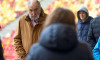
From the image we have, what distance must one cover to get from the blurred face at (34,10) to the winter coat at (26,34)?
8cm

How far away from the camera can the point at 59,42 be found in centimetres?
186

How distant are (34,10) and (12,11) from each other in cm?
420

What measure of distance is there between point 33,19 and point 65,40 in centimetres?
175

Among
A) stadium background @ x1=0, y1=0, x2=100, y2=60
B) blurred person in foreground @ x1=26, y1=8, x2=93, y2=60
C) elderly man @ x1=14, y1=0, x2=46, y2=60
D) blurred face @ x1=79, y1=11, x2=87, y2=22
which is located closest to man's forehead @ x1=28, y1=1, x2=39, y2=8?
elderly man @ x1=14, y1=0, x2=46, y2=60

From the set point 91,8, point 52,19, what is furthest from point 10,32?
point 52,19

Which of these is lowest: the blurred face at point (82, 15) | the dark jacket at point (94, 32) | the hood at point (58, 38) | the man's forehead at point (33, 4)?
the dark jacket at point (94, 32)

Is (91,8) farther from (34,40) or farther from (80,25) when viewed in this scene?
(34,40)

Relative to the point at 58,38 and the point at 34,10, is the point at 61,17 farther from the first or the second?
the point at 34,10

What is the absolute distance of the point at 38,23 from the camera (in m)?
3.54

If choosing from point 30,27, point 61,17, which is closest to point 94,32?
point 30,27

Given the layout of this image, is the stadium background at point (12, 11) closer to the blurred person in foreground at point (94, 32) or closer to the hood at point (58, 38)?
the blurred person in foreground at point (94, 32)

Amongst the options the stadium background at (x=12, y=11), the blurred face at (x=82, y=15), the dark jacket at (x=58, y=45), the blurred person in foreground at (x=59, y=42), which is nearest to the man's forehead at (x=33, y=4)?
the blurred person in foreground at (x=59, y=42)

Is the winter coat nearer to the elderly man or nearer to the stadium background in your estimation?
the elderly man

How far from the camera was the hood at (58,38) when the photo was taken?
1855mm
